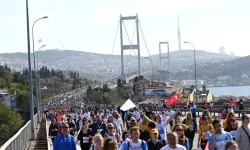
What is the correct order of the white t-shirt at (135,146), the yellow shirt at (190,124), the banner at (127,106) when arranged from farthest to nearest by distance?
1. the banner at (127,106)
2. the yellow shirt at (190,124)
3. the white t-shirt at (135,146)

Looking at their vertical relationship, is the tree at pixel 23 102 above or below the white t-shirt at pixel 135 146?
below

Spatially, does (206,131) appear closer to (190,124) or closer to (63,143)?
(63,143)

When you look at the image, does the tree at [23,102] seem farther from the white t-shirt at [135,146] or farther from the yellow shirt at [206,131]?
the white t-shirt at [135,146]

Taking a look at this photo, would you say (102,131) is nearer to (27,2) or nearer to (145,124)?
(145,124)

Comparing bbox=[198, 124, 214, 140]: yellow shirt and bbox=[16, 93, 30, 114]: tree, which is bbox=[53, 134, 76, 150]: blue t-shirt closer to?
bbox=[198, 124, 214, 140]: yellow shirt

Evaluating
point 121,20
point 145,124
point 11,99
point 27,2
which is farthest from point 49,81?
point 145,124

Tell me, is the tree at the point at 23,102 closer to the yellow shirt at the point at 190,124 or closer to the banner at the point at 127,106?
the banner at the point at 127,106

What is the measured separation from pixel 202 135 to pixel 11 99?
12714 centimetres

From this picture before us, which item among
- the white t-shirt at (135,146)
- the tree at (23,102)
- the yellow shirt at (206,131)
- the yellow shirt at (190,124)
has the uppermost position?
the white t-shirt at (135,146)

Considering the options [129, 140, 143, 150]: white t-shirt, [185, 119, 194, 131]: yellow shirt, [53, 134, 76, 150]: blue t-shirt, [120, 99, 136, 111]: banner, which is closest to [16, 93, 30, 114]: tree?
[120, 99, 136, 111]: banner

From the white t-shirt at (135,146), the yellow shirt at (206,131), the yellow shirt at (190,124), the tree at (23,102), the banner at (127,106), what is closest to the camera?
the white t-shirt at (135,146)

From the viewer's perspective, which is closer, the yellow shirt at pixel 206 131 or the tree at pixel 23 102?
the yellow shirt at pixel 206 131

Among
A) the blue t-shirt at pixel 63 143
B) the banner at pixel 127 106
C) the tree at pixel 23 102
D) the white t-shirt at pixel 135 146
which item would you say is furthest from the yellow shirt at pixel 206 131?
the tree at pixel 23 102

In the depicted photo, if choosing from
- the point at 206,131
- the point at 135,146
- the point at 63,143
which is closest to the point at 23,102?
the point at 206,131
